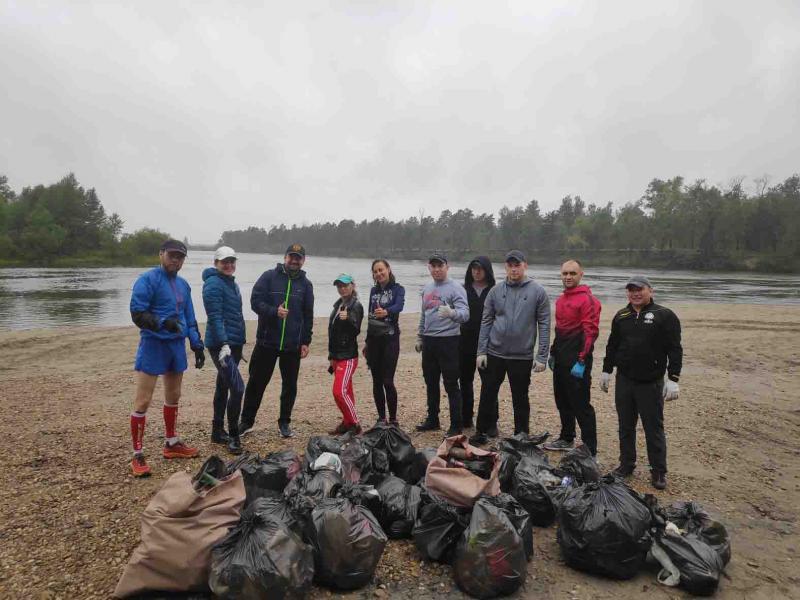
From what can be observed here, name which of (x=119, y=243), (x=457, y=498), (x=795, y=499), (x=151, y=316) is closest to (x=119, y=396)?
(x=151, y=316)

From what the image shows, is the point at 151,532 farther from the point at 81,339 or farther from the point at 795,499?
the point at 81,339

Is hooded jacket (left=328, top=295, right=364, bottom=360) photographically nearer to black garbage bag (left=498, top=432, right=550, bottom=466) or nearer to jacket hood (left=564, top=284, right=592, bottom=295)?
black garbage bag (left=498, top=432, right=550, bottom=466)

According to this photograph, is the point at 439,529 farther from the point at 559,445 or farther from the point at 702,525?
the point at 559,445

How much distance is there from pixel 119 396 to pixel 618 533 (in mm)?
7076

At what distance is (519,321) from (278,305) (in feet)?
8.14

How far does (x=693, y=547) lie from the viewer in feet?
8.91

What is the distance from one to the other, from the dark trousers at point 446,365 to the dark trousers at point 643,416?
1612mm

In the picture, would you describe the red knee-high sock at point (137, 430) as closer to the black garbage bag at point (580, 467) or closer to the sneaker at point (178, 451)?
the sneaker at point (178, 451)

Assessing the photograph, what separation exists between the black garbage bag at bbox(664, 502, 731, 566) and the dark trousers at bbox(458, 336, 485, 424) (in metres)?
2.49

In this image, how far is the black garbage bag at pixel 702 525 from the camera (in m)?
2.82

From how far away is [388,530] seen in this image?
9.99 ft

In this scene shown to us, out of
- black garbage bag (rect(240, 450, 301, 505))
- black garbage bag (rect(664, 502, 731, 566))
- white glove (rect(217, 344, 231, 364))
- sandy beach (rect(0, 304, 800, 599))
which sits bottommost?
sandy beach (rect(0, 304, 800, 599))

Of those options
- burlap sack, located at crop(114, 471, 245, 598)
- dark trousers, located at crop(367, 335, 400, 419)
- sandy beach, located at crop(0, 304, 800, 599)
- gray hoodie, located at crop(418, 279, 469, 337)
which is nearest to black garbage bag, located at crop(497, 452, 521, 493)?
sandy beach, located at crop(0, 304, 800, 599)

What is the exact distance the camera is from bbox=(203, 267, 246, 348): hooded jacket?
4434 mm
